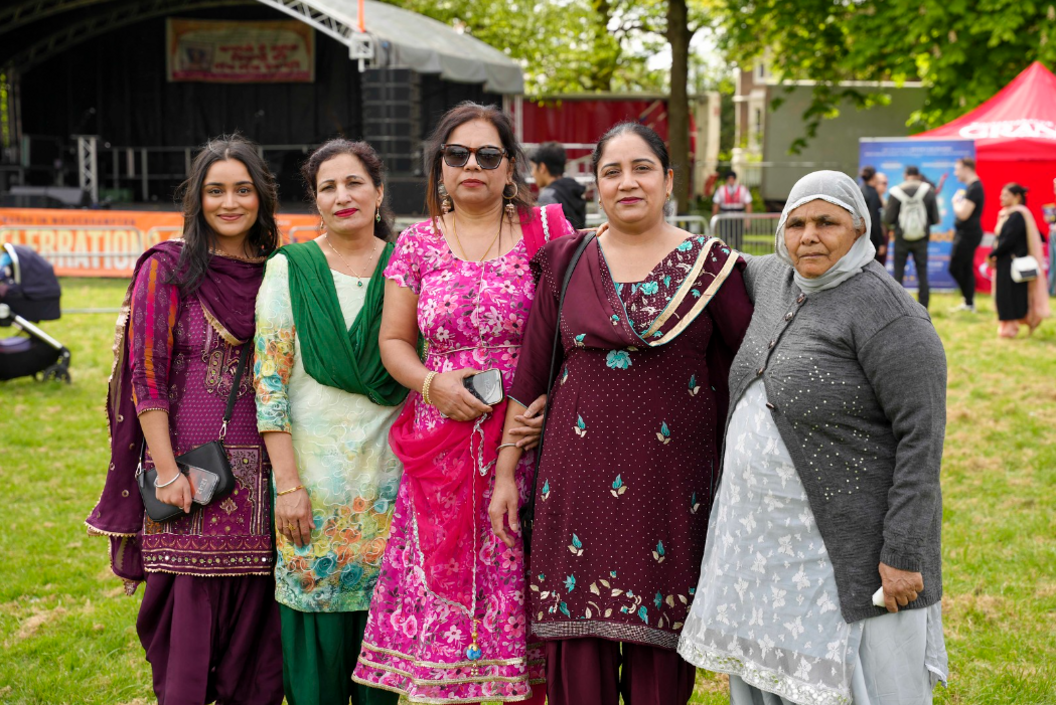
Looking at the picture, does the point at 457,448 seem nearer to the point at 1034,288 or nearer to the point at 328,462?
the point at 328,462

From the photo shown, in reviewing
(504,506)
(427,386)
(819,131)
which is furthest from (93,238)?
(819,131)

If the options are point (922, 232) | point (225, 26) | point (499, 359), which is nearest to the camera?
point (499, 359)

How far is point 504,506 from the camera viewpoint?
2891 mm

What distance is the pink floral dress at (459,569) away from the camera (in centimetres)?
289

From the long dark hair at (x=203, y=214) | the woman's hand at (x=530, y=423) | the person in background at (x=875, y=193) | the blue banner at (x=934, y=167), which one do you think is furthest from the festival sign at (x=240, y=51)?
the woman's hand at (x=530, y=423)

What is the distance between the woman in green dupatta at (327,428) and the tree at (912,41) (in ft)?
47.2

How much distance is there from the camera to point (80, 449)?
22.9 ft

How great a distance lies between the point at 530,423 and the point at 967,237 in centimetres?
1129

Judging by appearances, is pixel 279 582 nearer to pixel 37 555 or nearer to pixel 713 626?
pixel 713 626

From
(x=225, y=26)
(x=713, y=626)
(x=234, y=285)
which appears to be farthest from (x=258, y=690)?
(x=225, y=26)

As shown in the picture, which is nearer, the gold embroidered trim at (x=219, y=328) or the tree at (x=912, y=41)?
the gold embroidered trim at (x=219, y=328)

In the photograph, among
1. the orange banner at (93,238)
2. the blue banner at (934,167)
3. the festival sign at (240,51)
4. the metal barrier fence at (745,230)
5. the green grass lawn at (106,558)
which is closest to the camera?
the green grass lawn at (106,558)

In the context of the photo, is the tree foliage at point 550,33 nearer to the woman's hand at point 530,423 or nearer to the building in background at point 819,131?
the building in background at point 819,131

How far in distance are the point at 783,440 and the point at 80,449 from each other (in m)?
5.84
